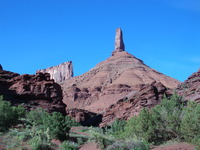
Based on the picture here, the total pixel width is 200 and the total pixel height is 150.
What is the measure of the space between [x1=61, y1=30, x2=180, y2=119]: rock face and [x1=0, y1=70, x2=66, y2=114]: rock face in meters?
33.2

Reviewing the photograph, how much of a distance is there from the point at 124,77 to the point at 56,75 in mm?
68785

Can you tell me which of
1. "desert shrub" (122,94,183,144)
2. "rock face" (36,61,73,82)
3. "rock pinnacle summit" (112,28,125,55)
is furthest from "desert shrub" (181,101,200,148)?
"rock face" (36,61,73,82)

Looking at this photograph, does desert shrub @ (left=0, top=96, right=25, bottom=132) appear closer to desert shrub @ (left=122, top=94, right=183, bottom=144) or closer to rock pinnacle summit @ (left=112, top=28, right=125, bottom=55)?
desert shrub @ (left=122, top=94, right=183, bottom=144)

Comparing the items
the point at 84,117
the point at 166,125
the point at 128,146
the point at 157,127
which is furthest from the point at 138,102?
the point at 128,146

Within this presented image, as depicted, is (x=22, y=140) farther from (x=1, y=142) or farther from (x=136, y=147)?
(x=136, y=147)

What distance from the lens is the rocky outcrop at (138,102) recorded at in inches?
1908

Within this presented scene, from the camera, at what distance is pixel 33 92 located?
158 feet

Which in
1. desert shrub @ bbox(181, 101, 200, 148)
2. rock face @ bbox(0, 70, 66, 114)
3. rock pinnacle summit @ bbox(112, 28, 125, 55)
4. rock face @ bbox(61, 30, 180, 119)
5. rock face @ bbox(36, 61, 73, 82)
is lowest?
desert shrub @ bbox(181, 101, 200, 148)

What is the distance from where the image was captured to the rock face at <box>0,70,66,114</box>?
46469mm

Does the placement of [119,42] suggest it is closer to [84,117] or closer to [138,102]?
[84,117]

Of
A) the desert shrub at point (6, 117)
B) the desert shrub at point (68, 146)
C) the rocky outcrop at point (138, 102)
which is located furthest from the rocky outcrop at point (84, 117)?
the desert shrub at point (68, 146)

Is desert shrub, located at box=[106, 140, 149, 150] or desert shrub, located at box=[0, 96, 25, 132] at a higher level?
desert shrub, located at box=[0, 96, 25, 132]

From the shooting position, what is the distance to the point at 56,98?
49.5m

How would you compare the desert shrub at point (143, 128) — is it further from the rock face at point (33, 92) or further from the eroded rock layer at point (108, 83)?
the eroded rock layer at point (108, 83)
